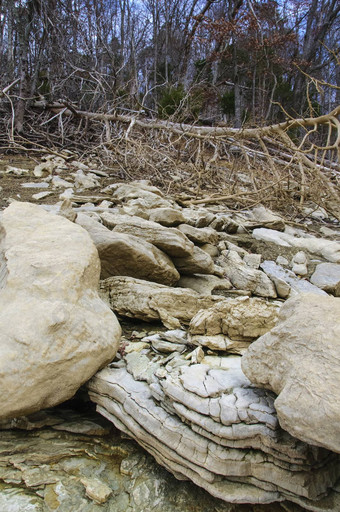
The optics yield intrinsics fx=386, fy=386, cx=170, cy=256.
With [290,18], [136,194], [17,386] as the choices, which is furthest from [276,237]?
[290,18]

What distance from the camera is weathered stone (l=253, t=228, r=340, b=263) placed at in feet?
12.5

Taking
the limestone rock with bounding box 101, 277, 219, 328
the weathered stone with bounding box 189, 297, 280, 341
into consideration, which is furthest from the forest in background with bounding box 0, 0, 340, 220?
the weathered stone with bounding box 189, 297, 280, 341

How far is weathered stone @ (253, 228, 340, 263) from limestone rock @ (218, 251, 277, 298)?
0.94m

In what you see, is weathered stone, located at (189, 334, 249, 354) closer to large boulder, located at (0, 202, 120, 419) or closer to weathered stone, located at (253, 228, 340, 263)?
large boulder, located at (0, 202, 120, 419)

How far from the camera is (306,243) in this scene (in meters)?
4.01

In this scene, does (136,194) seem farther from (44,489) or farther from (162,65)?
(162,65)

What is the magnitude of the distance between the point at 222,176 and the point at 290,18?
15.1 meters

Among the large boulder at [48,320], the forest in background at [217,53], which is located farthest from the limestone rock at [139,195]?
the forest in background at [217,53]

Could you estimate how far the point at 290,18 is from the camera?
56.1 ft

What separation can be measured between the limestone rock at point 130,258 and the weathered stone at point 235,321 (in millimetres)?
708

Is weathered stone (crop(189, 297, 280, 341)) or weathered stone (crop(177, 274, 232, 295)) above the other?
weathered stone (crop(189, 297, 280, 341))

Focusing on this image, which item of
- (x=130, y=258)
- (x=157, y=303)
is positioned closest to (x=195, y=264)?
(x=130, y=258)

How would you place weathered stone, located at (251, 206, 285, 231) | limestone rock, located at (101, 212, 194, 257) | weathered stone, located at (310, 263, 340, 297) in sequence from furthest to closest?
weathered stone, located at (251, 206, 285, 231)
weathered stone, located at (310, 263, 340, 297)
limestone rock, located at (101, 212, 194, 257)

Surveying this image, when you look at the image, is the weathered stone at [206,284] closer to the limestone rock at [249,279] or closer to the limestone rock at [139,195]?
the limestone rock at [249,279]
